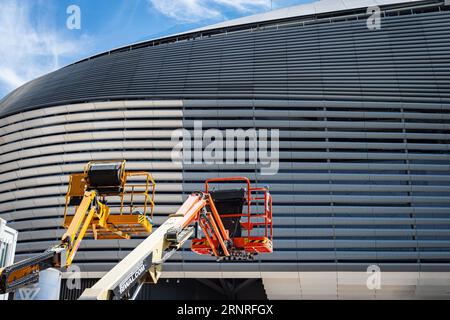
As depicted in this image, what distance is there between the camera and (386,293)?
29469 millimetres

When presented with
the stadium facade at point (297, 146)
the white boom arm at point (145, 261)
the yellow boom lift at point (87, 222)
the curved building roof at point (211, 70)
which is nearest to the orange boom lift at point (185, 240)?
the white boom arm at point (145, 261)

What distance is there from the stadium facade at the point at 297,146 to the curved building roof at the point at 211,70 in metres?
0.14

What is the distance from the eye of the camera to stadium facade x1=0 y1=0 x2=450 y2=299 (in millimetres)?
28359

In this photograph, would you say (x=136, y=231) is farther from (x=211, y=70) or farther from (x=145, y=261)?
(x=211, y=70)

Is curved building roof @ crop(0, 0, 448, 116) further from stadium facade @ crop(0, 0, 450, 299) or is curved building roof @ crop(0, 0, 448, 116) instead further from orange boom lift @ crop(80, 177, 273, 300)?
orange boom lift @ crop(80, 177, 273, 300)

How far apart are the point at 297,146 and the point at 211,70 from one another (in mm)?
8699

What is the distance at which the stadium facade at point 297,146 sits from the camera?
28.4 meters

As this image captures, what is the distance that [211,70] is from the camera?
115 feet

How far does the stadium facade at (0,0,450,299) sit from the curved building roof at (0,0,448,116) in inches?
5.6

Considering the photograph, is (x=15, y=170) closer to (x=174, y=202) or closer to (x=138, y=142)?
(x=138, y=142)

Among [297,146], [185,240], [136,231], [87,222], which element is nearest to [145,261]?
[185,240]
